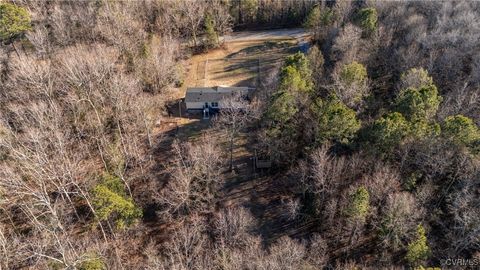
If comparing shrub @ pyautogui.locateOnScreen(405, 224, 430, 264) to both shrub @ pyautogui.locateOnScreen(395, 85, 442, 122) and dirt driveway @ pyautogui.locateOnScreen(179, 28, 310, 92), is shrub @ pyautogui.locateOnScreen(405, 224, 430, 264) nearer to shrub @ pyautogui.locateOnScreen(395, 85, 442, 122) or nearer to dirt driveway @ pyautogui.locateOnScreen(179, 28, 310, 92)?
shrub @ pyautogui.locateOnScreen(395, 85, 442, 122)

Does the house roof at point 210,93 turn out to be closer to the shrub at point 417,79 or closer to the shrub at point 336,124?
the shrub at point 336,124

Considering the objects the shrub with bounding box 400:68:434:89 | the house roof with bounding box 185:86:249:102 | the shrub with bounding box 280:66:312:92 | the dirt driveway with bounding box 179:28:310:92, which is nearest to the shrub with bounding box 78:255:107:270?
the shrub with bounding box 280:66:312:92

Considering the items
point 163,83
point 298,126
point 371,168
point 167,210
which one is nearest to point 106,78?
point 163,83

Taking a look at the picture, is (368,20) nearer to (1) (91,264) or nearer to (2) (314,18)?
(2) (314,18)

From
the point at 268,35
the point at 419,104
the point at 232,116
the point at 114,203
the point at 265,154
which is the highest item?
the point at 268,35

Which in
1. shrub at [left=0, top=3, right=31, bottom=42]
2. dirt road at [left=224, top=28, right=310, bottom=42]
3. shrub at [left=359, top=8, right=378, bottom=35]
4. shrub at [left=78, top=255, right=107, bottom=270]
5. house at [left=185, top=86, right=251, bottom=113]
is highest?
shrub at [left=0, top=3, right=31, bottom=42]

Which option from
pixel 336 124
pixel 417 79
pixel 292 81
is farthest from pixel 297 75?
pixel 417 79

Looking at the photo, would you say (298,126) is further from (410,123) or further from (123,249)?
(123,249)
